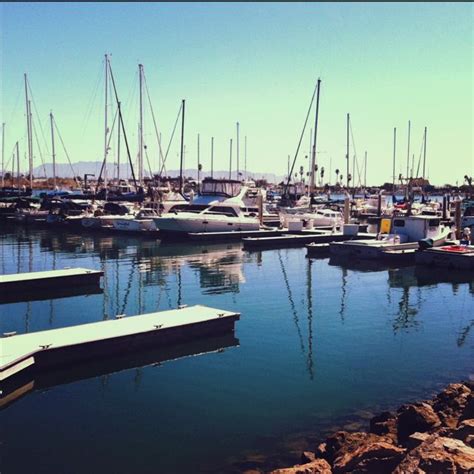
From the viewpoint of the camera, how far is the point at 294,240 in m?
39.6

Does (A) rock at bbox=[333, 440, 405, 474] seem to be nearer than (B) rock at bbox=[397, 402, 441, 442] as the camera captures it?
Yes

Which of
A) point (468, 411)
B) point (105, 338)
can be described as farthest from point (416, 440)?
point (105, 338)

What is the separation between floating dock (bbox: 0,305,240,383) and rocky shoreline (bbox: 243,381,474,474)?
5.93m

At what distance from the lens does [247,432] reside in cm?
970

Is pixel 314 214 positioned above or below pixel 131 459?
above

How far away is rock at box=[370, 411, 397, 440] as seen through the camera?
30.0ft

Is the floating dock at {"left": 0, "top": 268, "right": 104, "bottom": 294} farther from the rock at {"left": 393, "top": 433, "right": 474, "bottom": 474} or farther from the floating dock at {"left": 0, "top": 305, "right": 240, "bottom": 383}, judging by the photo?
the rock at {"left": 393, "top": 433, "right": 474, "bottom": 474}

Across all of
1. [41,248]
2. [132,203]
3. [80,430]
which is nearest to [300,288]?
[80,430]

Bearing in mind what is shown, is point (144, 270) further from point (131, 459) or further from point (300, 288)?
point (131, 459)

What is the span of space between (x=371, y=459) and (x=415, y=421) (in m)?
2.02

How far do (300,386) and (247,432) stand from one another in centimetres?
249

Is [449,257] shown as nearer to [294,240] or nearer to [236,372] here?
[294,240]

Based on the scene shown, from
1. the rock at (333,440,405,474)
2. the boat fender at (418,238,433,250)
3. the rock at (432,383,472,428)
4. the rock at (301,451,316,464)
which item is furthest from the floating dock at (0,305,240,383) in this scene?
the boat fender at (418,238,433,250)

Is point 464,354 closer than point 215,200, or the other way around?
point 464,354
